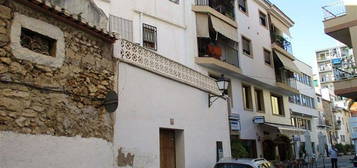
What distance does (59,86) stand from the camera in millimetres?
7156

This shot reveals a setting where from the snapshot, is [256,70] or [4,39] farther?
[256,70]

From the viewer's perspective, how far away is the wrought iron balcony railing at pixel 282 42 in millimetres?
29797

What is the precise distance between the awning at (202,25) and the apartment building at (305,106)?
21.4 meters

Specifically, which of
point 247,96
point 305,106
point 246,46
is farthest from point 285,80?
point 305,106

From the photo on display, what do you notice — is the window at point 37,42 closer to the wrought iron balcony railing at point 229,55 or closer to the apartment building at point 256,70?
the apartment building at point 256,70

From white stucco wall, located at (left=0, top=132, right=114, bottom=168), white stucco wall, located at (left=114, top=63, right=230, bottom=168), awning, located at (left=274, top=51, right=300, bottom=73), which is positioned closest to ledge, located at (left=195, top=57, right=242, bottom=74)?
white stucco wall, located at (left=114, top=63, right=230, bottom=168)

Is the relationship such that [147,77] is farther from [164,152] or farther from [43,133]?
[43,133]

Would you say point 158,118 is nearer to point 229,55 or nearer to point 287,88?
point 229,55

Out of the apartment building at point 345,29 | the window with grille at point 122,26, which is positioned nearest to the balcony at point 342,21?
the apartment building at point 345,29

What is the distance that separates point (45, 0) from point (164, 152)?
618 centimetres

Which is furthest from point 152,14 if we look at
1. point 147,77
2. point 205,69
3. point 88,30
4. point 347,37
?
point 347,37

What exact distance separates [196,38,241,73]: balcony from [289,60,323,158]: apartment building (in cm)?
1816

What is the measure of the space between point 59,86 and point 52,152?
1.34 m

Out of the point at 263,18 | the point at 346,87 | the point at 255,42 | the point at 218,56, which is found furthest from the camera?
the point at 263,18
